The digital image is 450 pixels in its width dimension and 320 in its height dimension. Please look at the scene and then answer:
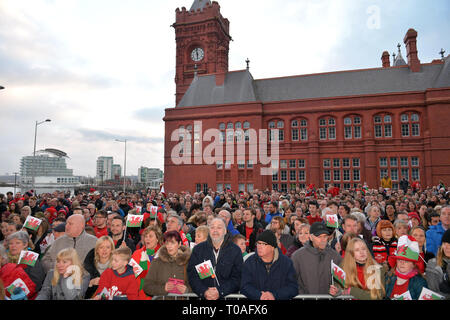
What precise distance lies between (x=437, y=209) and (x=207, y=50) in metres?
41.4

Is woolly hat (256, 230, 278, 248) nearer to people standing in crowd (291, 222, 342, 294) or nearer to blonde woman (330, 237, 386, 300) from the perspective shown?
people standing in crowd (291, 222, 342, 294)

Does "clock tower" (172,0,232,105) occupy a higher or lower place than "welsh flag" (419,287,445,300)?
higher

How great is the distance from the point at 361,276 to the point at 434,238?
10.3 ft

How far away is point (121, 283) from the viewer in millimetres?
4090

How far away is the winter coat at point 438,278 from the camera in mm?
3830

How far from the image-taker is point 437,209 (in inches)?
312

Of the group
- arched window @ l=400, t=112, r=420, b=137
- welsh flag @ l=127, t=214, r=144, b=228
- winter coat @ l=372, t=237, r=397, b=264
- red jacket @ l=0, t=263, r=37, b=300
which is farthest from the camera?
arched window @ l=400, t=112, r=420, b=137

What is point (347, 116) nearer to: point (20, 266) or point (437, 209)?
point (437, 209)

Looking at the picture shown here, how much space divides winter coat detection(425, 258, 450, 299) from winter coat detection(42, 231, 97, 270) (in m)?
5.83

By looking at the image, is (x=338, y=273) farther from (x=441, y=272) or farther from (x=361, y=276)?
(x=441, y=272)

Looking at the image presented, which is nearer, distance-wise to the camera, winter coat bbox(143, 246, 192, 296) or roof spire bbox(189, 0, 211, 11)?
winter coat bbox(143, 246, 192, 296)

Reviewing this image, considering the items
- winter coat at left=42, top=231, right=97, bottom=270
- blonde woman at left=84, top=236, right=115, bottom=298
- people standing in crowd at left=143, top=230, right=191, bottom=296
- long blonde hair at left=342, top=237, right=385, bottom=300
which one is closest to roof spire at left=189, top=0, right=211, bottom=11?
winter coat at left=42, top=231, right=97, bottom=270

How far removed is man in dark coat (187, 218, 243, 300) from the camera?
409 cm
